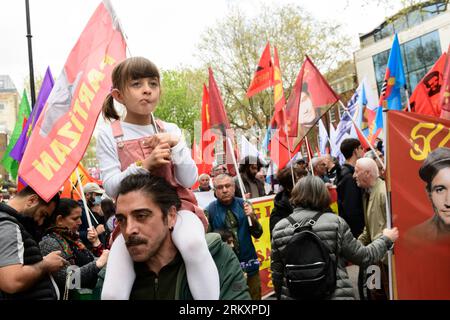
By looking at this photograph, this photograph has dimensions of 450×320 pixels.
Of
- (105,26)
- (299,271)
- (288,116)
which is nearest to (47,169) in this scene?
(105,26)

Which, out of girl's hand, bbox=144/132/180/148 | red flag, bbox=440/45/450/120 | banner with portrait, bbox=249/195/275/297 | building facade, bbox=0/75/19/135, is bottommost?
banner with portrait, bbox=249/195/275/297

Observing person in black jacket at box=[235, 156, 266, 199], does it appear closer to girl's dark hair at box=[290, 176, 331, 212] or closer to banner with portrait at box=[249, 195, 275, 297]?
banner with portrait at box=[249, 195, 275, 297]

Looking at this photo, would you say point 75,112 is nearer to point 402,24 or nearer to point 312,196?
point 312,196

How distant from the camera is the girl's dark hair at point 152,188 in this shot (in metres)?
2.10

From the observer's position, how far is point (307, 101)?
7.30 meters

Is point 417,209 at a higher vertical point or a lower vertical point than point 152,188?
lower

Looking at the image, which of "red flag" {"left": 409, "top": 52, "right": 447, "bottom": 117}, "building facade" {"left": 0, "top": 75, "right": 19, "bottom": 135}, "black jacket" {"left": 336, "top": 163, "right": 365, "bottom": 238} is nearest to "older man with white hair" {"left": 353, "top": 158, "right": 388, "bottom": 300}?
"black jacket" {"left": 336, "top": 163, "right": 365, "bottom": 238}

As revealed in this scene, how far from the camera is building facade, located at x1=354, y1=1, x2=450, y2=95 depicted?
96.9 ft

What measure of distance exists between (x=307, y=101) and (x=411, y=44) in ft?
93.6

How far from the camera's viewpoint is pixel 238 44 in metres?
30.2

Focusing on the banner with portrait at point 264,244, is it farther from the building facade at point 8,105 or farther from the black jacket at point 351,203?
the building facade at point 8,105

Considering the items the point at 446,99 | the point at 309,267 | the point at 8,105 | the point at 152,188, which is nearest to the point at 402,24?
the point at 446,99

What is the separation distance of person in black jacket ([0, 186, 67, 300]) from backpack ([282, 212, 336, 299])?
5.50ft
